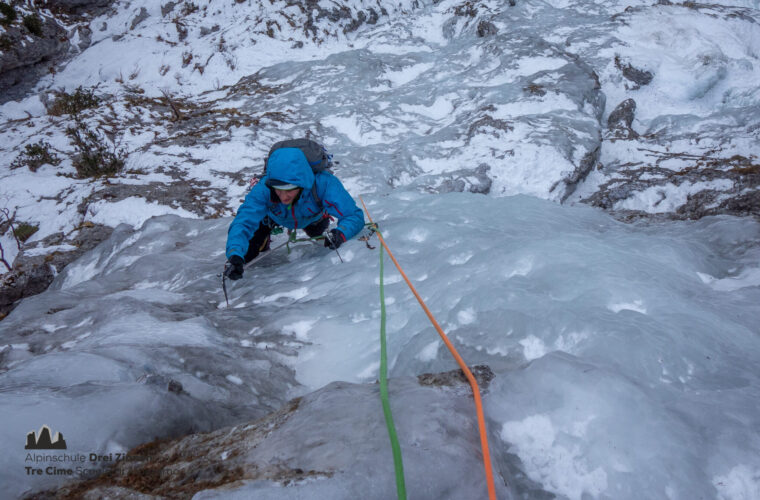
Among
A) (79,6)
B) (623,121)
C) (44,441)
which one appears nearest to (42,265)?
(44,441)

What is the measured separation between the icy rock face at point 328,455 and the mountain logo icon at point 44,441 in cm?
19

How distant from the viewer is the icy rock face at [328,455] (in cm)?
107

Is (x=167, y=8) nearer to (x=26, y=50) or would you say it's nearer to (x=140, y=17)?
(x=140, y=17)

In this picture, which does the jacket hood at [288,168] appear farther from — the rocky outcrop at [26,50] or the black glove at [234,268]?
the rocky outcrop at [26,50]

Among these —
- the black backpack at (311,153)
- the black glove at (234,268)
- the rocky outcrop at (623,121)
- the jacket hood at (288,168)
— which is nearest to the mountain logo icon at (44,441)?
the black glove at (234,268)

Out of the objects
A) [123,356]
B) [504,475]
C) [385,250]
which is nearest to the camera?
[504,475]

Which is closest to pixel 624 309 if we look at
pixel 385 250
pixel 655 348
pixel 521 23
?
pixel 655 348

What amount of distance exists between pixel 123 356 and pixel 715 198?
6.95m

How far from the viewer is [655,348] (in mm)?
1673

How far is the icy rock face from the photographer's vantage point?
1.07 m

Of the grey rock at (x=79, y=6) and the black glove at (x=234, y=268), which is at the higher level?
the grey rock at (x=79, y=6)

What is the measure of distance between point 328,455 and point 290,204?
9.20ft

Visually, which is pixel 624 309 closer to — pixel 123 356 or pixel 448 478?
pixel 448 478

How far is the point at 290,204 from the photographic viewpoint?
3.63 m
